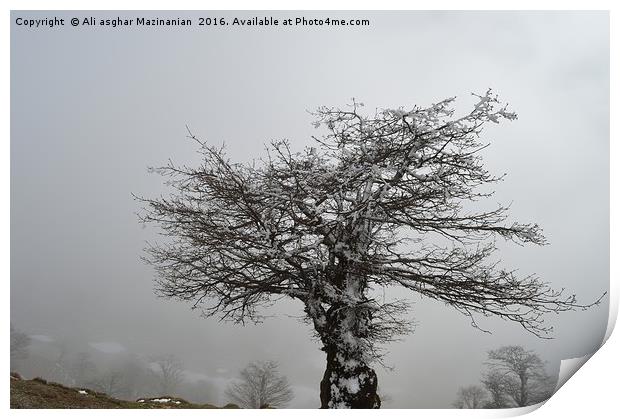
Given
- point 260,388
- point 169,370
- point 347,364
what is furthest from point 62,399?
point 347,364

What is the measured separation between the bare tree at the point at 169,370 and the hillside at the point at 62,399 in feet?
0.49

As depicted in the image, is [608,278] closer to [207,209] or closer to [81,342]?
[207,209]

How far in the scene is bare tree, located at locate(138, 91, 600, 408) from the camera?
4.50m

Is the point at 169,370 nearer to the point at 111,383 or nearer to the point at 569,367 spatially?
the point at 111,383

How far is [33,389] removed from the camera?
14.5 feet

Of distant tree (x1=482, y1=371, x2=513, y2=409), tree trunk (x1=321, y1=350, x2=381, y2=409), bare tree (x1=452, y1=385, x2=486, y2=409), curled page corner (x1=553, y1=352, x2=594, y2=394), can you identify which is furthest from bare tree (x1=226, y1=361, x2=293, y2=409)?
curled page corner (x1=553, y1=352, x2=594, y2=394)

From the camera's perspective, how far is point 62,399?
4449 millimetres

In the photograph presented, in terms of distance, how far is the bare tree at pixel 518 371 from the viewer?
440 centimetres

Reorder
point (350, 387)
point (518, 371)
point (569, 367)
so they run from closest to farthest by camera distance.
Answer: point (518, 371) < point (569, 367) < point (350, 387)

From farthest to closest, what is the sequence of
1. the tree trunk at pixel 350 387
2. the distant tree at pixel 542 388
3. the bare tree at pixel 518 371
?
the tree trunk at pixel 350 387, the distant tree at pixel 542 388, the bare tree at pixel 518 371

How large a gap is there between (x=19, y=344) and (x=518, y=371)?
4139 mm

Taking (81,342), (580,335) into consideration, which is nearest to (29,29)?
(81,342)

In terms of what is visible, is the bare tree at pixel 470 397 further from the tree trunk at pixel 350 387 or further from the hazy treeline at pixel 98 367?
the hazy treeline at pixel 98 367

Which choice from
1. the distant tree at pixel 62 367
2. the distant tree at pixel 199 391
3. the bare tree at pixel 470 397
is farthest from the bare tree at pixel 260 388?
the bare tree at pixel 470 397
